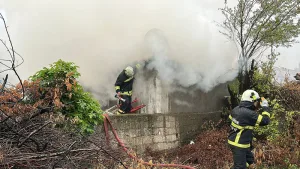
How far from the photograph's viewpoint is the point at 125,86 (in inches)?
328

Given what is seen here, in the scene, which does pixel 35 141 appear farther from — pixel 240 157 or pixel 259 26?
pixel 259 26

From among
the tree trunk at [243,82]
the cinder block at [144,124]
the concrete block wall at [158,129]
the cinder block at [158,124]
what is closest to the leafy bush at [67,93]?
the concrete block wall at [158,129]

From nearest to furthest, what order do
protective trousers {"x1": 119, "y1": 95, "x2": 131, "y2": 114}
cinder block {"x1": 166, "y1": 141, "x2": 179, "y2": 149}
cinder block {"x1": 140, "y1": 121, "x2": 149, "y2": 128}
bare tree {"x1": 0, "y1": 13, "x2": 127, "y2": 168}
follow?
bare tree {"x1": 0, "y1": 13, "x2": 127, "y2": 168}, cinder block {"x1": 140, "y1": 121, "x2": 149, "y2": 128}, cinder block {"x1": 166, "y1": 141, "x2": 179, "y2": 149}, protective trousers {"x1": 119, "y1": 95, "x2": 131, "y2": 114}

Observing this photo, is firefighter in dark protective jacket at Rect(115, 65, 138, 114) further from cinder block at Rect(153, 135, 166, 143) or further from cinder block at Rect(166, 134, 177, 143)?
cinder block at Rect(166, 134, 177, 143)

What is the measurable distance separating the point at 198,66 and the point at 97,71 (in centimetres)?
277

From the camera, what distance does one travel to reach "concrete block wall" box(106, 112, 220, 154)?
7094 mm

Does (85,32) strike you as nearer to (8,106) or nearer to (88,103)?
(88,103)

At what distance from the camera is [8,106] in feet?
15.5

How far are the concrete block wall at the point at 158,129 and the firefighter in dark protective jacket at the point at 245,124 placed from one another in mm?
2236

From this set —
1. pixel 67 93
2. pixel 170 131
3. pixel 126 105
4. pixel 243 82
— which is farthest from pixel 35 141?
pixel 243 82

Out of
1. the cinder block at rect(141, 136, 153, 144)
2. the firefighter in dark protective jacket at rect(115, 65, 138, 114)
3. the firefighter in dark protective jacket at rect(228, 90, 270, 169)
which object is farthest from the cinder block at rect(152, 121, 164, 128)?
the firefighter in dark protective jacket at rect(228, 90, 270, 169)

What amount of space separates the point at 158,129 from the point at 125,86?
52.4 inches

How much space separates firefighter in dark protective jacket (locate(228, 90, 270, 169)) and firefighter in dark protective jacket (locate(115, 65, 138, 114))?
10.4 ft

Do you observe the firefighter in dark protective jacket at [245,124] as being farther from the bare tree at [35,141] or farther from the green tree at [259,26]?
the green tree at [259,26]
